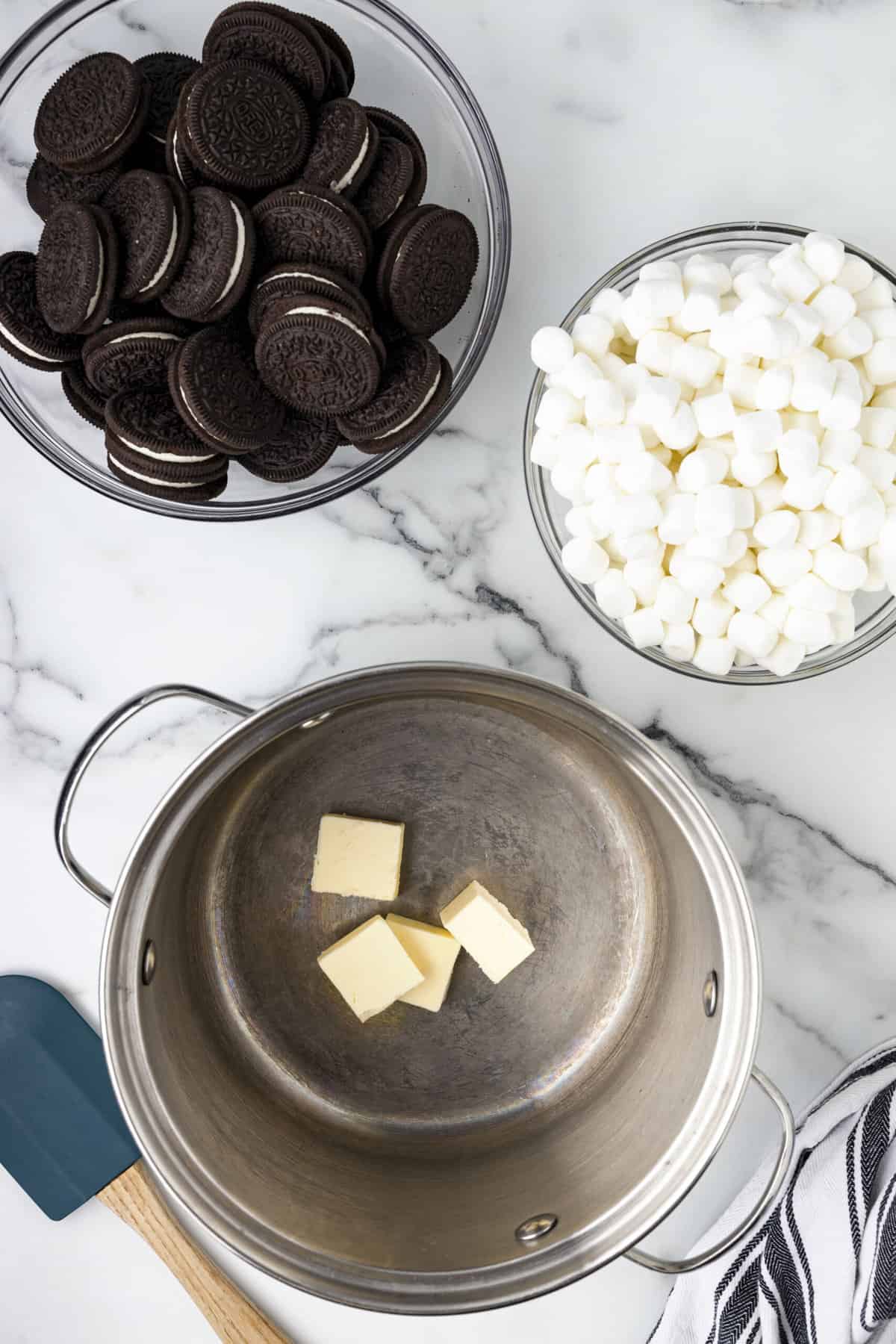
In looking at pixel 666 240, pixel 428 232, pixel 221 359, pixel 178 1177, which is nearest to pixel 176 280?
pixel 221 359

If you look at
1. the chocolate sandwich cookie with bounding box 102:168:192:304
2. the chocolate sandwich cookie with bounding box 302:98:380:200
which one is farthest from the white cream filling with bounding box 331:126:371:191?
the chocolate sandwich cookie with bounding box 102:168:192:304

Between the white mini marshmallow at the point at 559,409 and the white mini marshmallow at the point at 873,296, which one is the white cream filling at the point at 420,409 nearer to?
the white mini marshmallow at the point at 559,409

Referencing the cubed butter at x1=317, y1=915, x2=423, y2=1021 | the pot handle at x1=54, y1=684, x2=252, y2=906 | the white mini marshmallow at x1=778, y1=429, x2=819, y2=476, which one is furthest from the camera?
the cubed butter at x1=317, y1=915, x2=423, y2=1021

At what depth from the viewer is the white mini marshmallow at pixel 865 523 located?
26.1 inches

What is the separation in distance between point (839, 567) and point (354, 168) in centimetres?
44

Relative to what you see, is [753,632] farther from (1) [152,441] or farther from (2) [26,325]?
(2) [26,325]

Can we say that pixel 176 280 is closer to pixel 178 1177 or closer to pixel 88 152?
pixel 88 152

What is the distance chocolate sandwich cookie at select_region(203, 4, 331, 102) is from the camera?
71cm

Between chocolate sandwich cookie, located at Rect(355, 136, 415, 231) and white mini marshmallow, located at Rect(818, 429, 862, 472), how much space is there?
13.7 inches

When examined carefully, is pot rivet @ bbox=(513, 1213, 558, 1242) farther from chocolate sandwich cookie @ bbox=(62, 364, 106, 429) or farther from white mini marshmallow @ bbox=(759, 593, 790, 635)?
chocolate sandwich cookie @ bbox=(62, 364, 106, 429)

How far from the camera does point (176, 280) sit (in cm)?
71

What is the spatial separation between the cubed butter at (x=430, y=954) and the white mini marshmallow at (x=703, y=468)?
1.54 feet

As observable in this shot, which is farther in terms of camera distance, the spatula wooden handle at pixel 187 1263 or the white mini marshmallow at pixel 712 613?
the spatula wooden handle at pixel 187 1263

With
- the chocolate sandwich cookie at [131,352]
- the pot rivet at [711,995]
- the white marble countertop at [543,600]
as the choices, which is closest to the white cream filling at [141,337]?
the chocolate sandwich cookie at [131,352]
